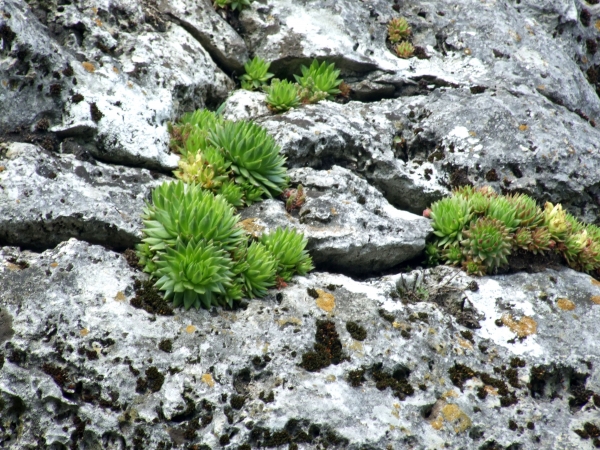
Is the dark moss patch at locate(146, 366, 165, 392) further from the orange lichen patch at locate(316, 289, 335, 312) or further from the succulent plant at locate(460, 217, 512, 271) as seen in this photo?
the succulent plant at locate(460, 217, 512, 271)

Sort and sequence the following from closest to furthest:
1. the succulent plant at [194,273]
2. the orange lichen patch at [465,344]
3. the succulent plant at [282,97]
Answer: the succulent plant at [194,273] → the orange lichen patch at [465,344] → the succulent plant at [282,97]

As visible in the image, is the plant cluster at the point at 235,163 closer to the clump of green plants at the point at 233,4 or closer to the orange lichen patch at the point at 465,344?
the orange lichen patch at the point at 465,344

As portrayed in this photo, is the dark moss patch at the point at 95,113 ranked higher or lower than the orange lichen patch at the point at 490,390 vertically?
higher

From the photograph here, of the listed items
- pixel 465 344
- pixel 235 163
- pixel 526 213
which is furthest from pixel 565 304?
pixel 235 163

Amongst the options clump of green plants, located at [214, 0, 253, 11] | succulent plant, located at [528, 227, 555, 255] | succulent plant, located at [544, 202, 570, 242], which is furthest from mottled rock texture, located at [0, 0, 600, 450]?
succulent plant, located at [544, 202, 570, 242]

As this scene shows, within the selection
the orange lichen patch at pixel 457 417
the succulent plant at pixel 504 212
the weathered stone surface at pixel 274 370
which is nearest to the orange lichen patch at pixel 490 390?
the weathered stone surface at pixel 274 370
